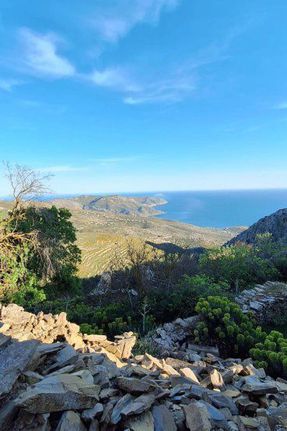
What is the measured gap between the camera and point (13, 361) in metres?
3.45

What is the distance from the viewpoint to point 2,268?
11.3 m

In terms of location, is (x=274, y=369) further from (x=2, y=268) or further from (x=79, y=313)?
(x=2, y=268)

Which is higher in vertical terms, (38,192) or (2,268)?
(38,192)

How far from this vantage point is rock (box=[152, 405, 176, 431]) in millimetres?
2977

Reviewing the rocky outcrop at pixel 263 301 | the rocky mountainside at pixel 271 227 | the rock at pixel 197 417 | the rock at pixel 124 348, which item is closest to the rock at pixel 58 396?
the rock at pixel 197 417

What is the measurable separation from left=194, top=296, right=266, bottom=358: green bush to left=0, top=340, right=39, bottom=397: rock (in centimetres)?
357

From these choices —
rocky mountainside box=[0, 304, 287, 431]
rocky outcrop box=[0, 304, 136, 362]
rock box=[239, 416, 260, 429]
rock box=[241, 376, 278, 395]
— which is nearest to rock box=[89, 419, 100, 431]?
rocky mountainside box=[0, 304, 287, 431]

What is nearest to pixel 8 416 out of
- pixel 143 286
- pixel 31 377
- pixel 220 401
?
pixel 31 377

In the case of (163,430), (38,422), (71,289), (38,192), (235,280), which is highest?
(38,192)

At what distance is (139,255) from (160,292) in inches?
60.4

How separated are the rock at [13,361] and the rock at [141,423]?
1.10m

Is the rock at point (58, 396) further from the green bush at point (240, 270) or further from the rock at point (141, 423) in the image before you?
the green bush at point (240, 270)

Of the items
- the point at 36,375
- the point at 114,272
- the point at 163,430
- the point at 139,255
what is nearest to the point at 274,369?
the point at 163,430

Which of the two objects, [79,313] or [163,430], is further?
[79,313]
